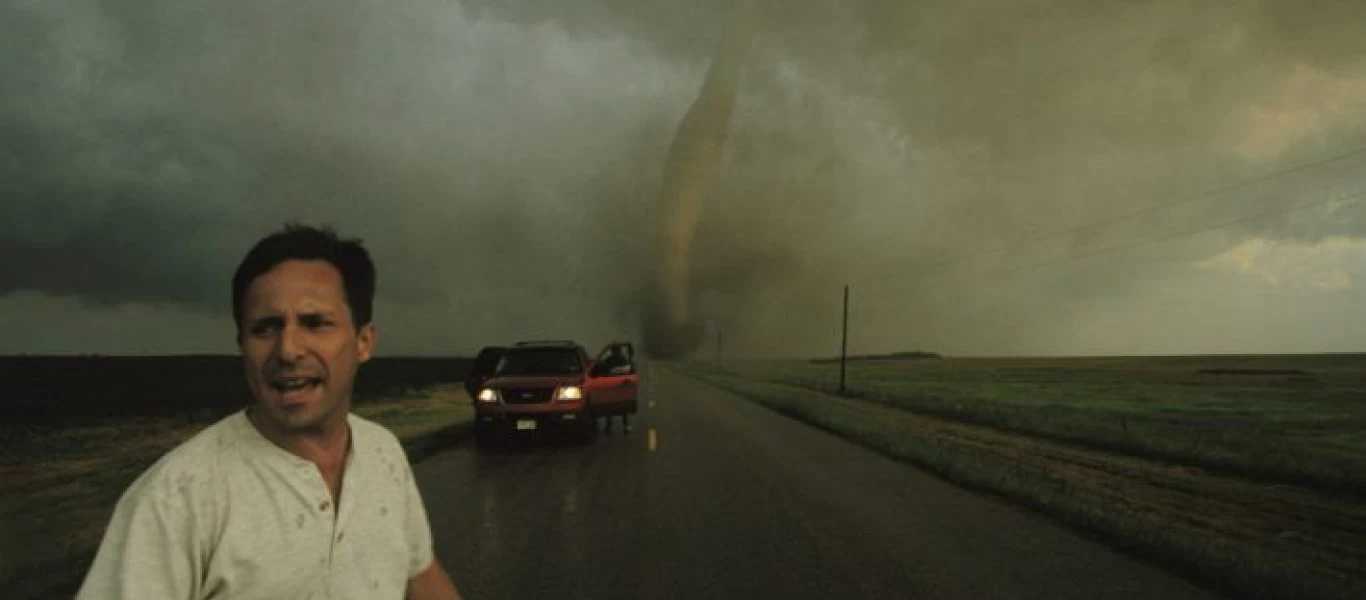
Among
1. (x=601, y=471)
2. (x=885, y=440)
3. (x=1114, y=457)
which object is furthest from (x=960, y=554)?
(x=1114, y=457)

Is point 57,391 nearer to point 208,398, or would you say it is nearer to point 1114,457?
point 208,398

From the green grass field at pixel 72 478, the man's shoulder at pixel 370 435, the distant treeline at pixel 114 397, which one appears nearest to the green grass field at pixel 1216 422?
the green grass field at pixel 72 478

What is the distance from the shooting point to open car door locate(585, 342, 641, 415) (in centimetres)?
1833

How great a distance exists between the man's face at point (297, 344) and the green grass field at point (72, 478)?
636 cm

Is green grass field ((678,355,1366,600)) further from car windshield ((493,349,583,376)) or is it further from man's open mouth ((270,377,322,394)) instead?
man's open mouth ((270,377,322,394))

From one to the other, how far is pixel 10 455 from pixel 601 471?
1565 cm

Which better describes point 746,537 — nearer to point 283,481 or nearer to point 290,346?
point 283,481

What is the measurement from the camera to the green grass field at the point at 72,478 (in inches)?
285

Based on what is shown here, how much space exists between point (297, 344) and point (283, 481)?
0.95ft

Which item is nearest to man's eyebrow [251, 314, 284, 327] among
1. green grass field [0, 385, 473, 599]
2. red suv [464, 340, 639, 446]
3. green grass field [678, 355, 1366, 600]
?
green grass field [0, 385, 473, 599]

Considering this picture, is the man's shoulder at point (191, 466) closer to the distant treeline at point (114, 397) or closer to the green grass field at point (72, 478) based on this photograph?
the green grass field at point (72, 478)

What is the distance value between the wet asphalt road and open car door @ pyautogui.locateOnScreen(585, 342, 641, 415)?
4218 mm

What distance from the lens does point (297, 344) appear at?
1630 mm

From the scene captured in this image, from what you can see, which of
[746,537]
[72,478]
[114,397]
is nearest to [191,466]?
[746,537]
